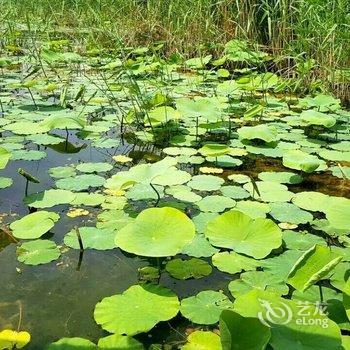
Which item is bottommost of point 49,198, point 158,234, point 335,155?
point 335,155

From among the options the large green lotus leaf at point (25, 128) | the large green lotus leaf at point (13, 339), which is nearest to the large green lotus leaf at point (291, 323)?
the large green lotus leaf at point (13, 339)

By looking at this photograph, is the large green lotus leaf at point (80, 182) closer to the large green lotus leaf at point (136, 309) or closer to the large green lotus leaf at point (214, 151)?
the large green lotus leaf at point (214, 151)

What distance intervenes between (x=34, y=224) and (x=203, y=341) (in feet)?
2.50

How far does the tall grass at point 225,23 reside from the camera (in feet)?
10.3

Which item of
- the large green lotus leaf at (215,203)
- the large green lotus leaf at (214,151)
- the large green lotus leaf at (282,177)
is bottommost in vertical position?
the large green lotus leaf at (282,177)

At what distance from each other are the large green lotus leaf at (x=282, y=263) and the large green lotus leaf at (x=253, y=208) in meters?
0.24

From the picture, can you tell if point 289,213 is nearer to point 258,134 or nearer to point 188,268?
point 188,268

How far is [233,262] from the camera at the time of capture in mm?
1360

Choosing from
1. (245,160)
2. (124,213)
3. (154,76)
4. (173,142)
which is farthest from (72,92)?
(124,213)

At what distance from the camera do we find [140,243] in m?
1.30

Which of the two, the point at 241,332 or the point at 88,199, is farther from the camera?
the point at 88,199

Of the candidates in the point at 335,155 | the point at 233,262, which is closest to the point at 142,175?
the point at 233,262

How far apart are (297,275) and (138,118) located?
196 cm

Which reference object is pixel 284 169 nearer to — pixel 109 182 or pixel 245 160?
Answer: pixel 245 160
